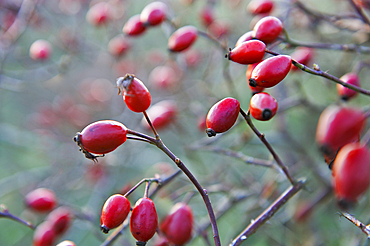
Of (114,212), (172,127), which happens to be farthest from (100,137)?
(172,127)

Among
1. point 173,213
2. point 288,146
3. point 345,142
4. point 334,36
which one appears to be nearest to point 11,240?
point 173,213

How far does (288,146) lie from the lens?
8.43ft

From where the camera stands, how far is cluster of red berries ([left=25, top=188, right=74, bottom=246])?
1.60m

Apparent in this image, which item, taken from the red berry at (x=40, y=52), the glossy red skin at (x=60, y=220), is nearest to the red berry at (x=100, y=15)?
the red berry at (x=40, y=52)

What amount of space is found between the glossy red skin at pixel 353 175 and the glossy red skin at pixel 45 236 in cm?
153

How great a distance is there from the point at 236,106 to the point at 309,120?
9.54 feet

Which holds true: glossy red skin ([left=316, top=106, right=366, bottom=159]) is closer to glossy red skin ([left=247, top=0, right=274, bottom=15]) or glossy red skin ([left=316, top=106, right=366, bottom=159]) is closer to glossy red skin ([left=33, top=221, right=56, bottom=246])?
glossy red skin ([left=247, top=0, right=274, bottom=15])

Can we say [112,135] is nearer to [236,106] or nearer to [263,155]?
[236,106]

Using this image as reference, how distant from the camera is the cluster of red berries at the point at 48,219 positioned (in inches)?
62.8

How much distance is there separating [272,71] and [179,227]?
2.56 ft

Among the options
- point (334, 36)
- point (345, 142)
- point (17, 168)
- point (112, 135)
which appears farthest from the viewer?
point (17, 168)

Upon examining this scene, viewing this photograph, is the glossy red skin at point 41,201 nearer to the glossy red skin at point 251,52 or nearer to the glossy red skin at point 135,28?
the glossy red skin at point 135,28

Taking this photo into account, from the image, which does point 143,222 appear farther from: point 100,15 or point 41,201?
point 100,15

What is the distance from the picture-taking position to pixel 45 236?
1596mm
